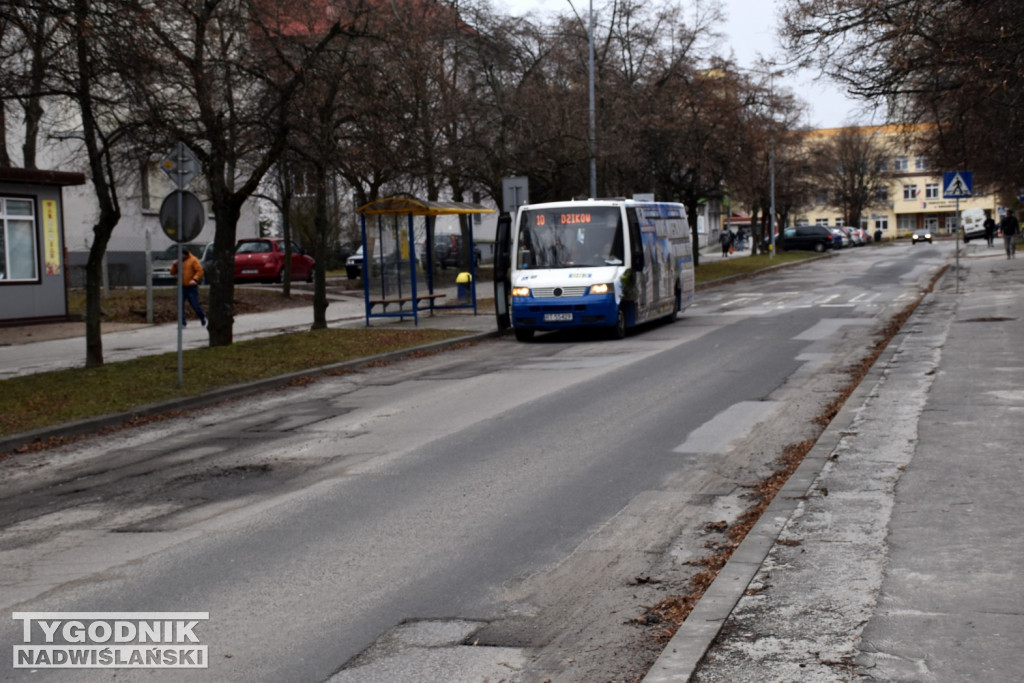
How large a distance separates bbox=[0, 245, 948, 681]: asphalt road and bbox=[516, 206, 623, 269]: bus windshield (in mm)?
6614

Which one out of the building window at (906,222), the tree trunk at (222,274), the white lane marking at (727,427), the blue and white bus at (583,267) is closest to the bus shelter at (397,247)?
the blue and white bus at (583,267)

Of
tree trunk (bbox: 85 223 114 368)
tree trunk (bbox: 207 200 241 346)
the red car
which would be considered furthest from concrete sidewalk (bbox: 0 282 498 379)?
the red car

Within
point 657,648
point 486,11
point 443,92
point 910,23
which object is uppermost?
point 486,11

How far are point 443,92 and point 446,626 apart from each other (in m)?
26.7

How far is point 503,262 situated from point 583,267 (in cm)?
166

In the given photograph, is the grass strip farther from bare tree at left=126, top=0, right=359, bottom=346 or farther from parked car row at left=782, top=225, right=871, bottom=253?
parked car row at left=782, top=225, right=871, bottom=253

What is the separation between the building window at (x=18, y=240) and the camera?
26.9 m

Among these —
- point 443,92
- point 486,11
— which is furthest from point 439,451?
point 486,11

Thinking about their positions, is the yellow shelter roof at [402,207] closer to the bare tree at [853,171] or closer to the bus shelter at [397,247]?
the bus shelter at [397,247]

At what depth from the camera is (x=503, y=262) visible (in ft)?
75.4

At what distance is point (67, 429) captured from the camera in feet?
40.2

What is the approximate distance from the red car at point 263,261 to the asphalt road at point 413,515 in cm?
2759

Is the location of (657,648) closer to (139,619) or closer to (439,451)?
(139,619)

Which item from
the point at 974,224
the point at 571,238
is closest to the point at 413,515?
the point at 571,238
